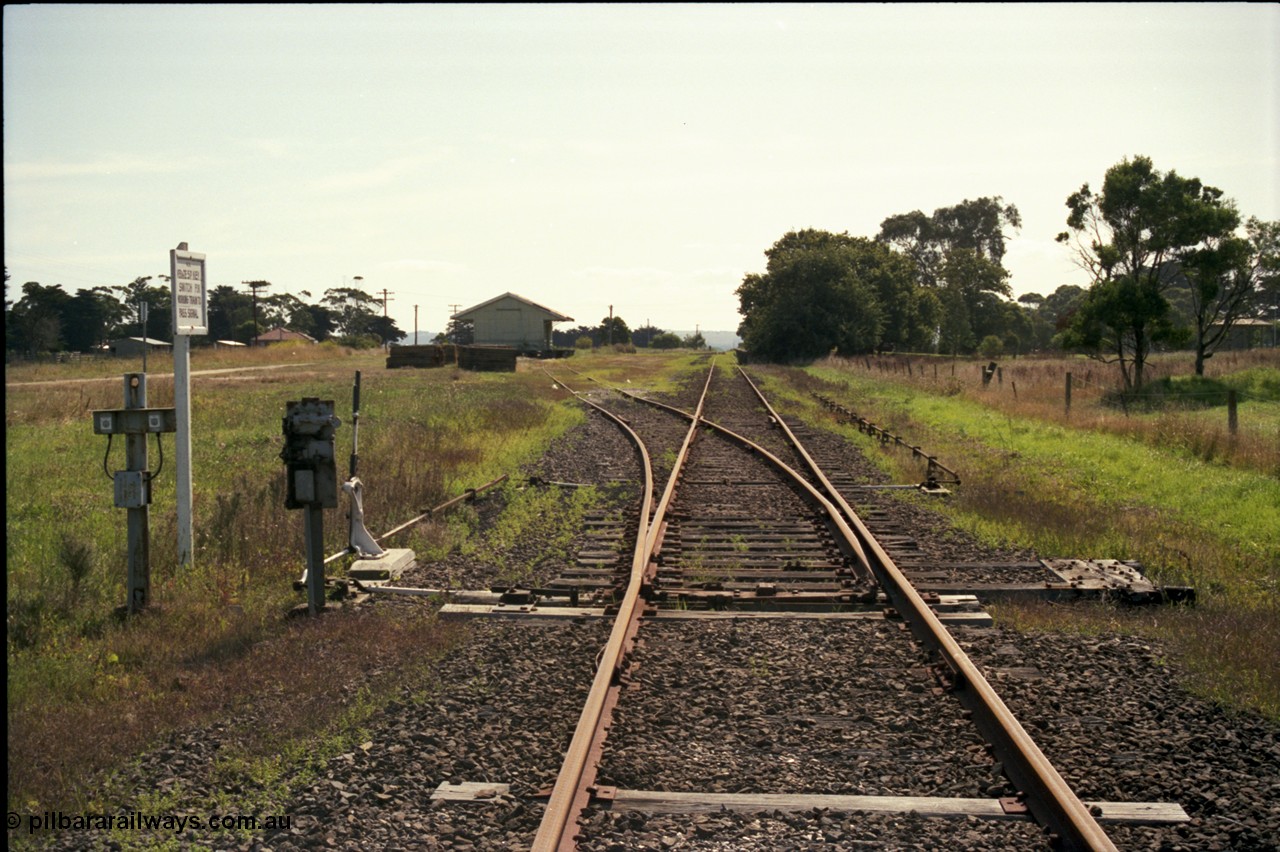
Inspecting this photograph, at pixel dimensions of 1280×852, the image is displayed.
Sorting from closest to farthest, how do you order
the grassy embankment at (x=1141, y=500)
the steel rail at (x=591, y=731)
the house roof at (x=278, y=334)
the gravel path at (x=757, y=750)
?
the steel rail at (x=591, y=731)
the gravel path at (x=757, y=750)
the grassy embankment at (x=1141, y=500)
the house roof at (x=278, y=334)

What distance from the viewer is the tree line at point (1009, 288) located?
1225 inches

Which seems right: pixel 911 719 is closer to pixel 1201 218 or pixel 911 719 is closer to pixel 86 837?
pixel 86 837

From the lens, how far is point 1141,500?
1176cm

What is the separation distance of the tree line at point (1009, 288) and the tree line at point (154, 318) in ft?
108

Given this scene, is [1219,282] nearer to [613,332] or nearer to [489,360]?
[489,360]

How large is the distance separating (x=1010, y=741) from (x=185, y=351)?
20.7ft

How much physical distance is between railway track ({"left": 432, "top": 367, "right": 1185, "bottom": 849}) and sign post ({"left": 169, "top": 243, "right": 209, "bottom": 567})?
290cm

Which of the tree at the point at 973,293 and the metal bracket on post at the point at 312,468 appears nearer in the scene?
the metal bracket on post at the point at 312,468

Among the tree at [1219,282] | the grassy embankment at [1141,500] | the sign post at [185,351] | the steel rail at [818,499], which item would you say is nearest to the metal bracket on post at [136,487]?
the sign post at [185,351]

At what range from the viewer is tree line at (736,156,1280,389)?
3112cm

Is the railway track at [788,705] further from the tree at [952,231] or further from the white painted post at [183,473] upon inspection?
the tree at [952,231]

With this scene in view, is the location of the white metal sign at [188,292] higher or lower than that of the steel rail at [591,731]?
higher

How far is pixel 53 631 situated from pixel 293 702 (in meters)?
2.36

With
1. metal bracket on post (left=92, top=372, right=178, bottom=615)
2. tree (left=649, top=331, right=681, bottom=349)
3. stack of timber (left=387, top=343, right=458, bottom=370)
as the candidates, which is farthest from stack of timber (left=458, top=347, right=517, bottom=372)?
tree (left=649, top=331, right=681, bottom=349)
